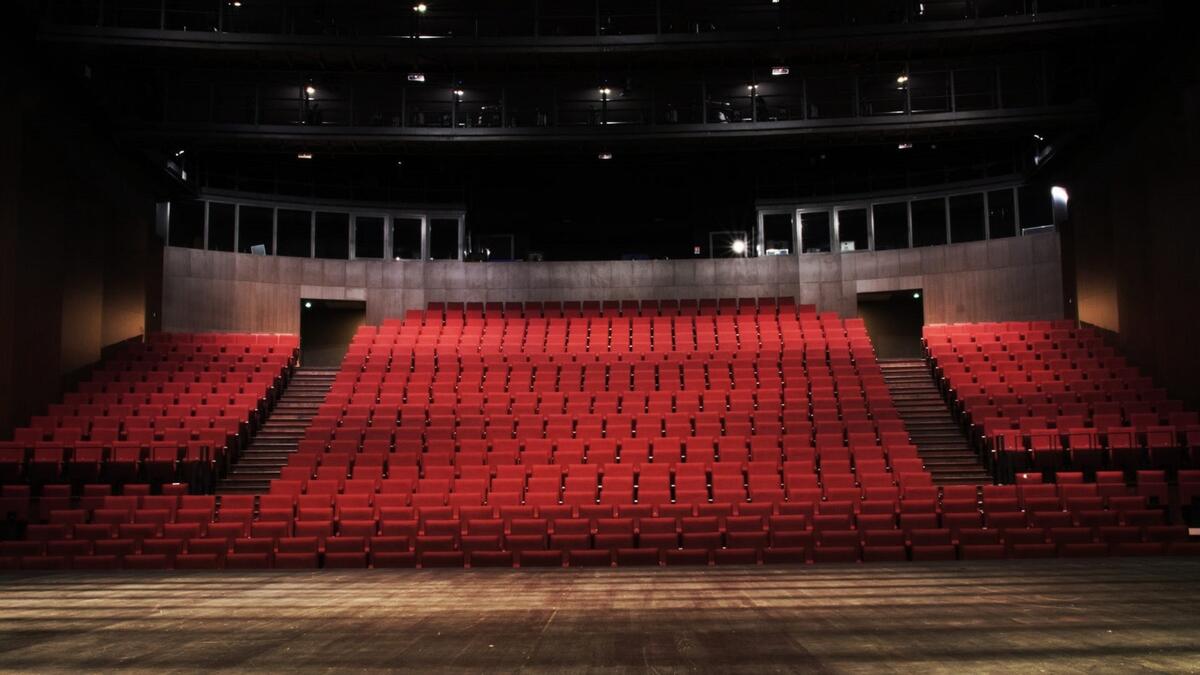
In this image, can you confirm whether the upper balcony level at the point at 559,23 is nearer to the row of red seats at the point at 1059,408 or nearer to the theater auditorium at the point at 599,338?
the theater auditorium at the point at 599,338

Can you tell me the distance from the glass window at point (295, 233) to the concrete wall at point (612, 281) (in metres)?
0.54

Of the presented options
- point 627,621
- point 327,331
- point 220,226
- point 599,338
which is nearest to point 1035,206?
point 599,338

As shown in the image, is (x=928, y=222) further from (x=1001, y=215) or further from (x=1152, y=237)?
(x=1152, y=237)

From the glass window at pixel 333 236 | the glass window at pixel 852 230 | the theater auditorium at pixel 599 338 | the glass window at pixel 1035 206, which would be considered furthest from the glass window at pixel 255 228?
the glass window at pixel 1035 206

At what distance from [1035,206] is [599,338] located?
8177 mm

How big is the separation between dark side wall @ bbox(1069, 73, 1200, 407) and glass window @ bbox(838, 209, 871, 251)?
13.7ft

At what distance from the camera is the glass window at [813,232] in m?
17.9

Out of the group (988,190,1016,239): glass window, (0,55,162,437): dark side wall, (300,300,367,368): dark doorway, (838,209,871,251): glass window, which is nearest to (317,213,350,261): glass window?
(300,300,367,368): dark doorway

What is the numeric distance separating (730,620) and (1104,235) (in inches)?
440

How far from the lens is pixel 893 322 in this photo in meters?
17.9

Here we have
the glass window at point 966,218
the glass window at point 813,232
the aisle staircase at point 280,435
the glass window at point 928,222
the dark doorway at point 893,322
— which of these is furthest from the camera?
the glass window at point 813,232

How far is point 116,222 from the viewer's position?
13.8 metres

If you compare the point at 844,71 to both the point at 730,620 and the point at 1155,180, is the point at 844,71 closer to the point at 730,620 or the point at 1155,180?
the point at 1155,180

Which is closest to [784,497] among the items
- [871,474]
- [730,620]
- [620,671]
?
[871,474]
